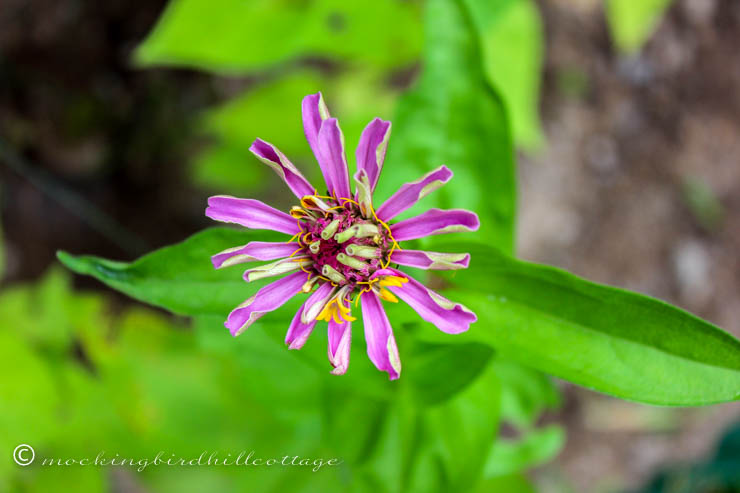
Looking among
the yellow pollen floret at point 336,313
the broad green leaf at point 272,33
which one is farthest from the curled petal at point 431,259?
the broad green leaf at point 272,33

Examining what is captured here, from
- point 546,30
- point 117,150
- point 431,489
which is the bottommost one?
point 431,489

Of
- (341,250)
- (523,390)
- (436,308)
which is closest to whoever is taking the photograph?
(436,308)

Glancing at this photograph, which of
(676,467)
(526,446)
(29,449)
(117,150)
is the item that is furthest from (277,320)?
(676,467)

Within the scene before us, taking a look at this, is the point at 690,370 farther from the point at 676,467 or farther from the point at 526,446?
the point at 676,467

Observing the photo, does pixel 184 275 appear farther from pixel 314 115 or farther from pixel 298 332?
pixel 314 115

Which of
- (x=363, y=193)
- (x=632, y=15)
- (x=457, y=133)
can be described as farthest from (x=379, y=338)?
(x=632, y=15)

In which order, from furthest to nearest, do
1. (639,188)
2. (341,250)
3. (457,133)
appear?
(639,188)
(457,133)
(341,250)

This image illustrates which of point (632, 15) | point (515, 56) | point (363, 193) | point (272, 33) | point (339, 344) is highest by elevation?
point (632, 15)
